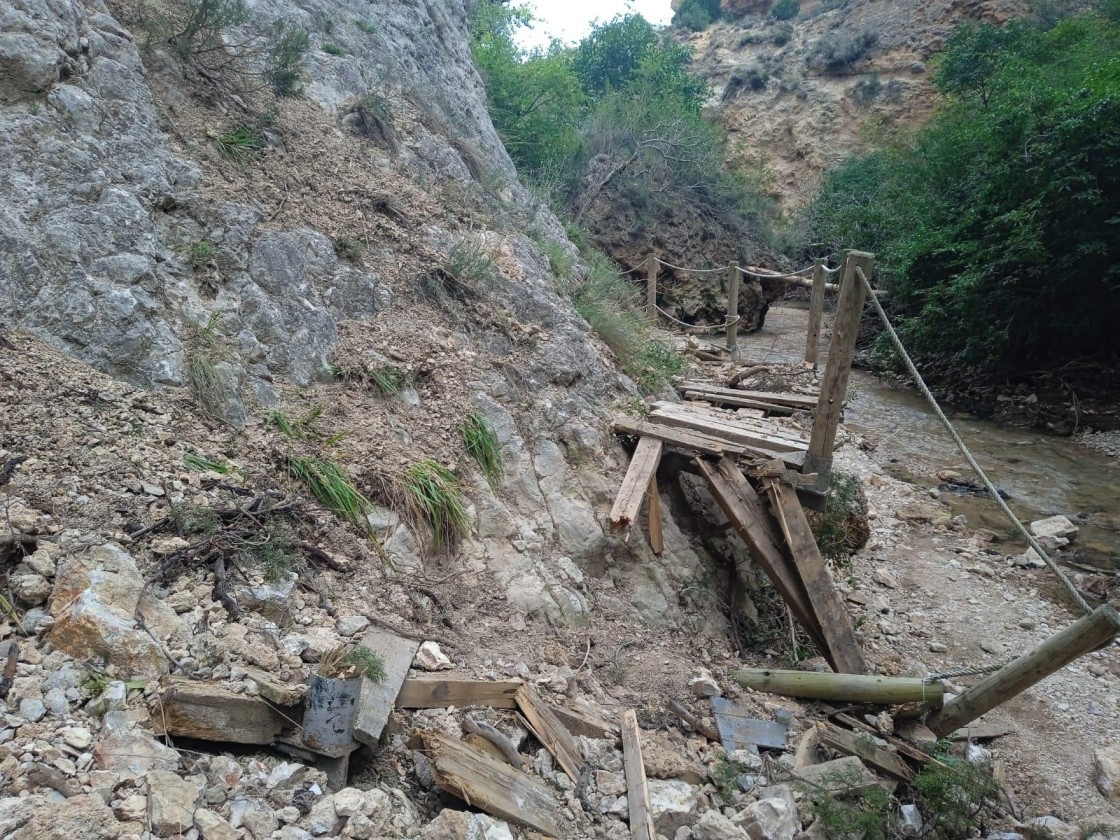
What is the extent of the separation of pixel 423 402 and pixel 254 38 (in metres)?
4.24

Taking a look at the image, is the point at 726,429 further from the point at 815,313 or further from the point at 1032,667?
the point at 815,313

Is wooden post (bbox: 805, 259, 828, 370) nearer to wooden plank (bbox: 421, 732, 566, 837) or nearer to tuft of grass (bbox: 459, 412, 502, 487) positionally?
tuft of grass (bbox: 459, 412, 502, 487)

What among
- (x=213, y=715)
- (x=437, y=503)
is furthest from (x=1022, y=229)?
(x=213, y=715)

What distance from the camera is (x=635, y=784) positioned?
2885mm

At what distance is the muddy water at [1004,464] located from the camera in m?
7.60

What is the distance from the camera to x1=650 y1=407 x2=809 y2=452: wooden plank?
5.10m

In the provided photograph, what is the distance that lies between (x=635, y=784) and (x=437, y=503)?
170 cm

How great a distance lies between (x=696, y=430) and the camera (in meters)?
5.49

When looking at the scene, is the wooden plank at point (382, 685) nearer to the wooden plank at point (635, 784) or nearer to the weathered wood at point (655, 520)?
the wooden plank at point (635, 784)

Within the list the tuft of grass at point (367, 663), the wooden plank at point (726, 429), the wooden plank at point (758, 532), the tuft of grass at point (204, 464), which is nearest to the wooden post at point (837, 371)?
the wooden plank at point (726, 429)

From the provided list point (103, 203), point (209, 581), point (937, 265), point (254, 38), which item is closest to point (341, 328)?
point (103, 203)

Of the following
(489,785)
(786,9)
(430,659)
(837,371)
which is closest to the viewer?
(489,785)

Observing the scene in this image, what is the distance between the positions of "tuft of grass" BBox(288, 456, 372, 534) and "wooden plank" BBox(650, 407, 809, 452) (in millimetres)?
2632

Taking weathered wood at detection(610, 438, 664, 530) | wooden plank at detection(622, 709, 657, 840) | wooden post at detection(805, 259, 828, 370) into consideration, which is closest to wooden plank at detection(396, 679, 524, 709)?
wooden plank at detection(622, 709, 657, 840)
